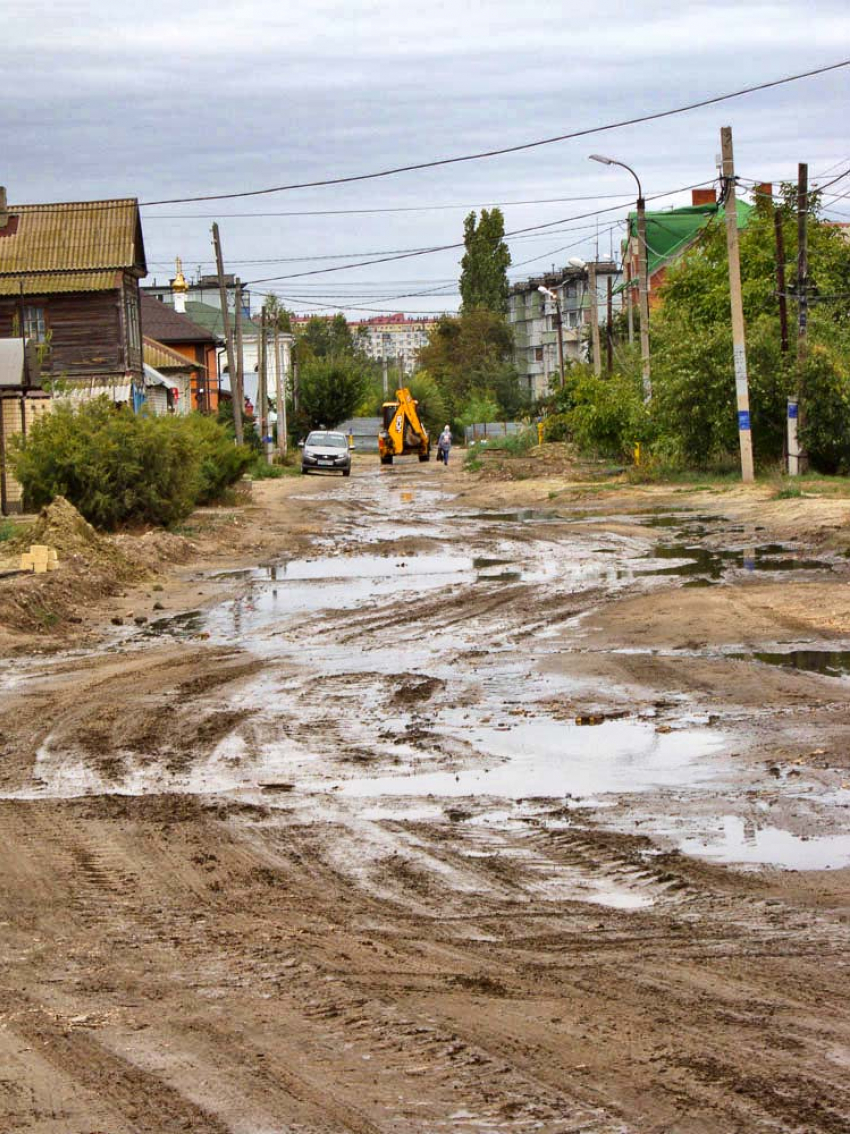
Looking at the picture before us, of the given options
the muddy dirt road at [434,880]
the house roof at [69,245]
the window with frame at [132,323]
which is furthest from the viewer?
the window with frame at [132,323]

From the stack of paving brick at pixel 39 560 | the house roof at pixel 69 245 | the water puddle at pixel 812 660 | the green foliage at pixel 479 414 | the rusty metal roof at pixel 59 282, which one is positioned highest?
the house roof at pixel 69 245

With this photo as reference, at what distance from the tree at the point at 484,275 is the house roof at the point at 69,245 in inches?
3021

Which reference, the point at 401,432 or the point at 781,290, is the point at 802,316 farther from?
the point at 401,432

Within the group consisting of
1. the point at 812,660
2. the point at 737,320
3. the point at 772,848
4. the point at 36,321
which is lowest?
the point at 772,848

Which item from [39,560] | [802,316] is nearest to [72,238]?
[802,316]

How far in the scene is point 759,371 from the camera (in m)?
35.2

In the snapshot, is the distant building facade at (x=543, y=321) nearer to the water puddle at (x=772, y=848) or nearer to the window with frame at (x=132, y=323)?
the window with frame at (x=132, y=323)

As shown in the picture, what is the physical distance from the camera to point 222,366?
314 ft

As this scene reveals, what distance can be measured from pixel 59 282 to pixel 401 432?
78.4 ft

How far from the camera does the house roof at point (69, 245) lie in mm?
44509

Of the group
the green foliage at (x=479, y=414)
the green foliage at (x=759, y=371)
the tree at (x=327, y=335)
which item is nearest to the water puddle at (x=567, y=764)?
the green foliage at (x=759, y=371)

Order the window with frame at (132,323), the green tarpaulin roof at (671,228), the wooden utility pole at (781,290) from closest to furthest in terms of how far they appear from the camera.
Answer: the wooden utility pole at (781,290) → the window with frame at (132,323) → the green tarpaulin roof at (671,228)

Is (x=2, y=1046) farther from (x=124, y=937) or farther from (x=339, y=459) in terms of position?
(x=339, y=459)

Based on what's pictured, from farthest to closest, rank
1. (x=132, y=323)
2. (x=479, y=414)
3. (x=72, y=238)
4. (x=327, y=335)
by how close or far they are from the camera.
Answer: (x=327, y=335)
(x=479, y=414)
(x=132, y=323)
(x=72, y=238)
